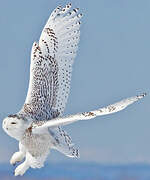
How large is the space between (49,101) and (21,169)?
780 mm

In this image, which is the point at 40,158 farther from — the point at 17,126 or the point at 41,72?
the point at 41,72

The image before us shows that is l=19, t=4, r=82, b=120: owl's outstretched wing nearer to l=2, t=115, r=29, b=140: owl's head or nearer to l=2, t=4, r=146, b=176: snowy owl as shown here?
l=2, t=4, r=146, b=176: snowy owl

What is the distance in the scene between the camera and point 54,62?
6.47m

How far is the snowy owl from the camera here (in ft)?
18.0

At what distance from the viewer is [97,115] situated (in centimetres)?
495

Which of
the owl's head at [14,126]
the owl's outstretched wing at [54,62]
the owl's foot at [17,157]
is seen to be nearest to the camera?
the owl's head at [14,126]

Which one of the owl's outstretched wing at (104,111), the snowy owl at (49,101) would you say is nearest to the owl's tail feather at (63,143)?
the snowy owl at (49,101)

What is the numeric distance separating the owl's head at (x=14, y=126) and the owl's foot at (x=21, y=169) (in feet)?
1.21

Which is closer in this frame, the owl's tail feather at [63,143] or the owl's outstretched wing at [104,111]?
the owl's outstretched wing at [104,111]

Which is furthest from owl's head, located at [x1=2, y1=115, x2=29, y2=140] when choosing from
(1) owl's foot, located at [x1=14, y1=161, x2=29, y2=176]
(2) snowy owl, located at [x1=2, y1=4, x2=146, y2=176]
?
(1) owl's foot, located at [x1=14, y1=161, x2=29, y2=176]

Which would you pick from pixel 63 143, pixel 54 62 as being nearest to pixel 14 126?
pixel 63 143

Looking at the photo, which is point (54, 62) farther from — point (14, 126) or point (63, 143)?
point (14, 126)

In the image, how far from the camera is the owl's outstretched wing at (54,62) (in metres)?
6.15

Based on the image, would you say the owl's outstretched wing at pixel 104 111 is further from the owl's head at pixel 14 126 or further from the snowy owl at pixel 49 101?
the owl's head at pixel 14 126
